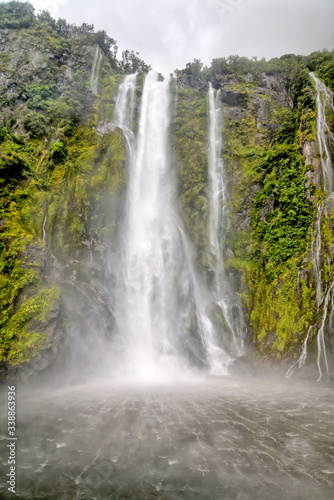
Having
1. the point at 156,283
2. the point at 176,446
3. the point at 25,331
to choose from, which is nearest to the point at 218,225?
the point at 156,283

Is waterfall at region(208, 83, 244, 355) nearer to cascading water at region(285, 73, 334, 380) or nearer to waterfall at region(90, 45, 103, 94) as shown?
cascading water at region(285, 73, 334, 380)

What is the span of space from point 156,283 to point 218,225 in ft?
18.3

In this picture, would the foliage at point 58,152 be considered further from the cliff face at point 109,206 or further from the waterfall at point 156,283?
the waterfall at point 156,283

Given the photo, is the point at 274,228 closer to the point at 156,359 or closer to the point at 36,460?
the point at 156,359

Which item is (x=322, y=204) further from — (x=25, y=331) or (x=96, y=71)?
(x=96, y=71)

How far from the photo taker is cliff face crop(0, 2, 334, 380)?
39.1 feet

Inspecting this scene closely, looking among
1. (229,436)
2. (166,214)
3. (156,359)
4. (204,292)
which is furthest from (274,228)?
(229,436)

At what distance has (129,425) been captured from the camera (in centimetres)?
680

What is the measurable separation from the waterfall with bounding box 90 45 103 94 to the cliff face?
44.7 inches

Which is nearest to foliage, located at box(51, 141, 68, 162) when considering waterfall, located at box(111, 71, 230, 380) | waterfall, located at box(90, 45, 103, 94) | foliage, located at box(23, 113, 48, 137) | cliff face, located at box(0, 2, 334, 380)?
cliff face, located at box(0, 2, 334, 380)

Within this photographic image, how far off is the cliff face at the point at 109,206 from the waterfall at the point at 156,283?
0.93 meters

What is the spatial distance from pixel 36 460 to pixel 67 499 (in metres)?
1.45

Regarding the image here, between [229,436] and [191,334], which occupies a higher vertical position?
[191,334]

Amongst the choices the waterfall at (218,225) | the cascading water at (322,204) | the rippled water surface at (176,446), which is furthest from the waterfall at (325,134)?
the rippled water surface at (176,446)
